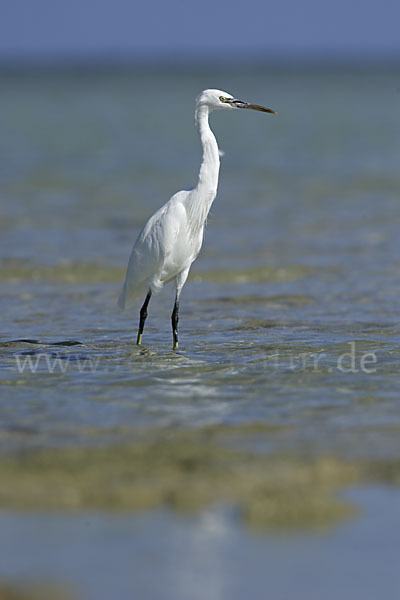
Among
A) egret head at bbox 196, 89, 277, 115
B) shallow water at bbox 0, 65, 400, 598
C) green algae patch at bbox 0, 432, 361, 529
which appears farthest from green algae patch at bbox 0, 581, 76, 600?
egret head at bbox 196, 89, 277, 115

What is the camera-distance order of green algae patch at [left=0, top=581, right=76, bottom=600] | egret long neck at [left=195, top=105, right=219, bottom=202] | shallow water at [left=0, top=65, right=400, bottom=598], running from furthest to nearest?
egret long neck at [left=195, top=105, right=219, bottom=202] < shallow water at [left=0, top=65, right=400, bottom=598] < green algae patch at [left=0, top=581, right=76, bottom=600]

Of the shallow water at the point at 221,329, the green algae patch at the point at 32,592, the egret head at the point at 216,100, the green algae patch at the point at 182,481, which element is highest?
the egret head at the point at 216,100

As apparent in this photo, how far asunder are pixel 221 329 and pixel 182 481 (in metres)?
3.69

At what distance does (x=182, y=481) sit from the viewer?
Answer: 4.52 meters

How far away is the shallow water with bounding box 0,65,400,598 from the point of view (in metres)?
5.05

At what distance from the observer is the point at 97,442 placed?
5137 millimetres

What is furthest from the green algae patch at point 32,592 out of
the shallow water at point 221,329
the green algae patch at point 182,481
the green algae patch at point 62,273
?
the green algae patch at point 62,273

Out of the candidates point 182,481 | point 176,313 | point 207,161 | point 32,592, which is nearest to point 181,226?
point 207,161

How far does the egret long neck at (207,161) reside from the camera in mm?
7090

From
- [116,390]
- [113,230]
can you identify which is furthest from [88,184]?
[116,390]

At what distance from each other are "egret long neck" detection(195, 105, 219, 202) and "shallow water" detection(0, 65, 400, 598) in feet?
3.92

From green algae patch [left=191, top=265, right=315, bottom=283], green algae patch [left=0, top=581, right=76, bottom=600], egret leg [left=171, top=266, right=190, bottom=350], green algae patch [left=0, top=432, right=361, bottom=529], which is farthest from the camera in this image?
green algae patch [left=191, top=265, right=315, bottom=283]

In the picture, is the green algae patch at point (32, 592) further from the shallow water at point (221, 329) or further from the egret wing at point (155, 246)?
the egret wing at point (155, 246)

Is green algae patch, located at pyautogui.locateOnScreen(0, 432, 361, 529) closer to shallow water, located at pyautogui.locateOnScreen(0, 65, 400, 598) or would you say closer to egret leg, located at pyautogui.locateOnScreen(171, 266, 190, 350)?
shallow water, located at pyautogui.locateOnScreen(0, 65, 400, 598)
